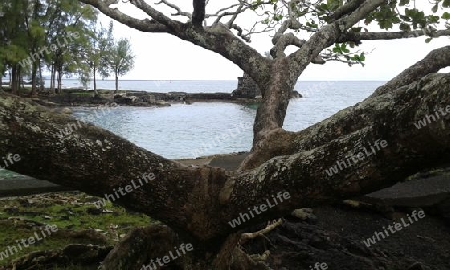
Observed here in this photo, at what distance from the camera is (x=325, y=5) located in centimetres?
669

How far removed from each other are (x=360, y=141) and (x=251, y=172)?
899 mm

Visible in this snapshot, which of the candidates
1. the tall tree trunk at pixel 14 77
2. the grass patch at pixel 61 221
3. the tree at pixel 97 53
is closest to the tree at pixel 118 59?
the tree at pixel 97 53

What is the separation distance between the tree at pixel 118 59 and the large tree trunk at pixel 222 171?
6989cm

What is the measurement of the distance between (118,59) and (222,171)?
238 ft

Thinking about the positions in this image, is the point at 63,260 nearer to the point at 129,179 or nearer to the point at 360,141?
the point at 129,179

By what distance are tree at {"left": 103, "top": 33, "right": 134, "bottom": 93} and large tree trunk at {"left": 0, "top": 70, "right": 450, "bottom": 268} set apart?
69.9 metres

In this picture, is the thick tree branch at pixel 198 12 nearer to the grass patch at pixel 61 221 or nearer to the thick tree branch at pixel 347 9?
the thick tree branch at pixel 347 9

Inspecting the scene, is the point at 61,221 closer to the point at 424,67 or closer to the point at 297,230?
the point at 297,230

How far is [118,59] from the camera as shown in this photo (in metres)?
72.7

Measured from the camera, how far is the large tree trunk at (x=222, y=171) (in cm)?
223

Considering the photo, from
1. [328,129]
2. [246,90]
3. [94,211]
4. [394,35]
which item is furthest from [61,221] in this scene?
[246,90]

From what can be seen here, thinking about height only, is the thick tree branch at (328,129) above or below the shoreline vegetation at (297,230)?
above

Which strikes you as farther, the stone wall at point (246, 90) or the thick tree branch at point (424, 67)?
the stone wall at point (246, 90)

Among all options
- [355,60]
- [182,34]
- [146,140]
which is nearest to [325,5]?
[355,60]
